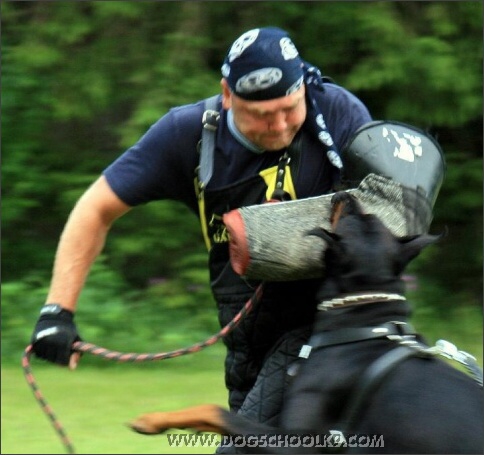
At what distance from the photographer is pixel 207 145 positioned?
353cm

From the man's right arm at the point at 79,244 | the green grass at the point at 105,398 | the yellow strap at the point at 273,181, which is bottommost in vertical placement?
the green grass at the point at 105,398

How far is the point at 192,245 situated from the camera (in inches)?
317

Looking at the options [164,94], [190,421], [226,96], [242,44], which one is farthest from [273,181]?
[164,94]

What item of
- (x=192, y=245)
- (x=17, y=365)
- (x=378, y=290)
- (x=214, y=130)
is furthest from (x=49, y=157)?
(x=378, y=290)

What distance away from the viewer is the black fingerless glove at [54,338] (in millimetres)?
3512

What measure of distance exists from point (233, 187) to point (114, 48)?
4.97 meters

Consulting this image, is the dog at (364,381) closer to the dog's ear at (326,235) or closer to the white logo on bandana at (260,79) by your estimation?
the dog's ear at (326,235)

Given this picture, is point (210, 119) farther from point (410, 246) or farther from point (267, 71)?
point (410, 246)

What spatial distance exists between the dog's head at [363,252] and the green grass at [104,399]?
215 centimetres

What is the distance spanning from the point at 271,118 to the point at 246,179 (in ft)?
0.75

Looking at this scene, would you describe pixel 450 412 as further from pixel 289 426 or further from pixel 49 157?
pixel 49 157

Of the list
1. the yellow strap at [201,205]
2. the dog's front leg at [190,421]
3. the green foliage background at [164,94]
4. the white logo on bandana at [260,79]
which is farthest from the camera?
the green foliage background at [164,94]

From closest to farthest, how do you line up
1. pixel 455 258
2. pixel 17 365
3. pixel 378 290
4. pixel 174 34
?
pixel 378 290 < pixel 17 365 < pixel 174 34 < pixel 455 258

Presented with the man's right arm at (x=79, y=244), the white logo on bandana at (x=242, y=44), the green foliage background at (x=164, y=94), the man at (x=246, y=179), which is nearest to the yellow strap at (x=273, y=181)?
the man at (x=246, y=179)
